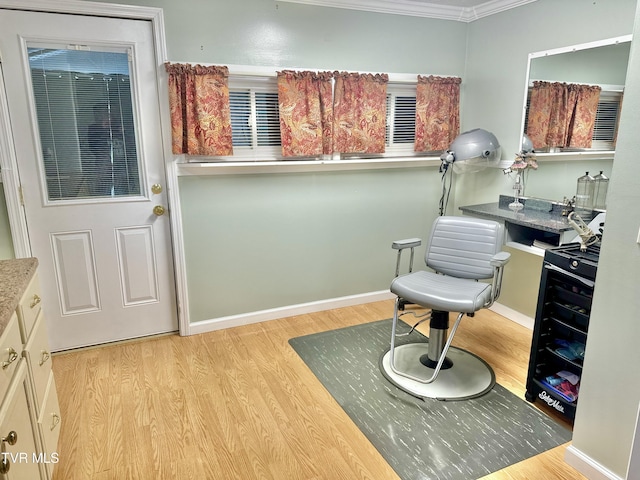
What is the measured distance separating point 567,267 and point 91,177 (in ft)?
8.72

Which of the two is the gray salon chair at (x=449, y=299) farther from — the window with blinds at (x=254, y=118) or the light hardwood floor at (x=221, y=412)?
the window with blinds at (x=254, y=118)

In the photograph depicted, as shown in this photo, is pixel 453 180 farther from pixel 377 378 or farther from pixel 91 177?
pixel 91 177

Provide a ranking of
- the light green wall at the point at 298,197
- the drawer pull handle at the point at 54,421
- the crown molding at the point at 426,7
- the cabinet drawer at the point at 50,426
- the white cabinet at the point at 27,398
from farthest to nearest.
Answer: the crown molding at the point at 426,7
the light green wall at the point at 298,197
the drawer pull handle at the point at 54,421
the cabinet drawer at the point at 50,426
the white cabinet at the point at 27,398

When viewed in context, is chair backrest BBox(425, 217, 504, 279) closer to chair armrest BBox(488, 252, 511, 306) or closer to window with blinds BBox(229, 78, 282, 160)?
chair armrest BBox(488, 252, 511, 306)

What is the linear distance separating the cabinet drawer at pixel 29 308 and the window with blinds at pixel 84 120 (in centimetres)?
101

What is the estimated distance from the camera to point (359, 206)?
336 cm

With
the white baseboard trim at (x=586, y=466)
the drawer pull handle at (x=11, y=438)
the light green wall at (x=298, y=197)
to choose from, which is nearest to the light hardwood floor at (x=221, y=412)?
the white baseboard trim at (x=586, y=466)

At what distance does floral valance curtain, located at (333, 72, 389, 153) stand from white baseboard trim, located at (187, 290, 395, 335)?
1.17 m

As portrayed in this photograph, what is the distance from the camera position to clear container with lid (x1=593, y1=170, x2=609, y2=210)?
102 inches

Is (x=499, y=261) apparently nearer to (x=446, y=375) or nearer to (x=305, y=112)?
(x=446, y=375)

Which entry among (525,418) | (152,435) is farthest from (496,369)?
(152,435)

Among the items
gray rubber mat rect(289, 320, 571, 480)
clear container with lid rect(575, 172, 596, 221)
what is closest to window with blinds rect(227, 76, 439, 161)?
gray rubber mat rect(289, 320, 571, 480)

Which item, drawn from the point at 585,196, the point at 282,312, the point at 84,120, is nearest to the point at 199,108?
the point at 84,120

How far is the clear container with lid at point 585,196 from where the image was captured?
2633 mm
